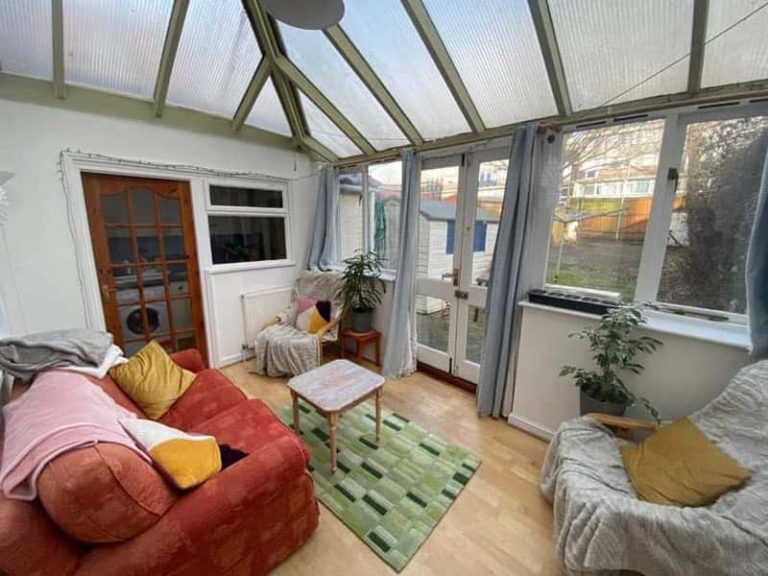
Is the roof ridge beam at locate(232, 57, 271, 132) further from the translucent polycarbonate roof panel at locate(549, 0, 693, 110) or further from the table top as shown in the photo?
the table top

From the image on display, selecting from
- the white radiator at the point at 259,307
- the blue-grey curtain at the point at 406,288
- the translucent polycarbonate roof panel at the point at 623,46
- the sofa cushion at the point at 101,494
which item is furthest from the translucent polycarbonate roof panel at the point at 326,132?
the sofa cushion at the point at 101,494

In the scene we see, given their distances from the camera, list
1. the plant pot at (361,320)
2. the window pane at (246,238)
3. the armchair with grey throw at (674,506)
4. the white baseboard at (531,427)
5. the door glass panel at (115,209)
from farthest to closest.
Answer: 1. the plant pot at (361,320)
2. the window pane at (246,238)
3. the door glass panel at (115,209)
4. the white baseboard at (531,427)
5. the armchair with grey throw at (674,506)

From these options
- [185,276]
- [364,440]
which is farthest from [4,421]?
[185,276]

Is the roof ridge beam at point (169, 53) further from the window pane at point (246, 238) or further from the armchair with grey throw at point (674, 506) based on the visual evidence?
the armchair with grey throw at point (674, 506)

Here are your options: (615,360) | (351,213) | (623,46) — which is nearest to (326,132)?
(351,213)

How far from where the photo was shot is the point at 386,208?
3.33 meters

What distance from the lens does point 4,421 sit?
1.21 metres

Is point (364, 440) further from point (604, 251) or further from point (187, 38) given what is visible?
point (187, 38)

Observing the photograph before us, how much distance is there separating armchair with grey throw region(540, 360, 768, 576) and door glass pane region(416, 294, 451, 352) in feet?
4.99

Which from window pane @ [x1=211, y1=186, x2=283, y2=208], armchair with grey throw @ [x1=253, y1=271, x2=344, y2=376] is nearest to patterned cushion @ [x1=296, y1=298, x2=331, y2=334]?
armchair with grey throw @ [x1=253, y1=271, x2=344, y2=376]

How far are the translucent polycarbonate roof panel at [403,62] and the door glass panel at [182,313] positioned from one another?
8.76 ft

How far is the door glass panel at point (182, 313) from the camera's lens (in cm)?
304

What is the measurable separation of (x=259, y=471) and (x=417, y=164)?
97.6 inches

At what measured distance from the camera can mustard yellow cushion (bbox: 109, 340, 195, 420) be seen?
1.79m
